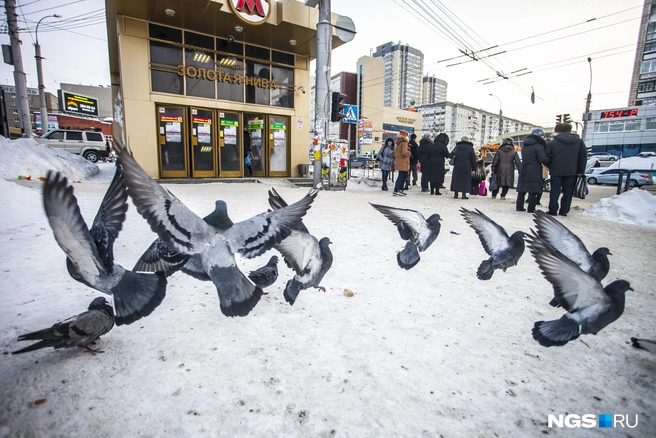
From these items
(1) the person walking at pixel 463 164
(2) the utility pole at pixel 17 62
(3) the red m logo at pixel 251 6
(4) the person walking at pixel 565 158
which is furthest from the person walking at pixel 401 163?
(2) the utility pole at pixel 17 62

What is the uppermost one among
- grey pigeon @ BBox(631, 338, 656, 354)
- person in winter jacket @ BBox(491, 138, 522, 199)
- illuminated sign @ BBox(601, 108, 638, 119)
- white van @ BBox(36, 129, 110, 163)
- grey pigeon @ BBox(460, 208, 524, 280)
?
illuminated sign @ BBox(601, 108, 638, 119)

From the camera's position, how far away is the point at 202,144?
11.3 metres

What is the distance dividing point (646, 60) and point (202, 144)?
7329 centimetres

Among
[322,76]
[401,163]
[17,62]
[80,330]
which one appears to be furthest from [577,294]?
[17,62]

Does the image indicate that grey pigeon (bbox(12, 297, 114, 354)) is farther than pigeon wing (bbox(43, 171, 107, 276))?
Yes

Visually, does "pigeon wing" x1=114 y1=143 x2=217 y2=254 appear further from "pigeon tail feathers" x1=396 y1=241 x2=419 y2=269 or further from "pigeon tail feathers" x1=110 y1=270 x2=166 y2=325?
"pigeon tail feathers" x1=396 y1=241 x2=419 y2=269

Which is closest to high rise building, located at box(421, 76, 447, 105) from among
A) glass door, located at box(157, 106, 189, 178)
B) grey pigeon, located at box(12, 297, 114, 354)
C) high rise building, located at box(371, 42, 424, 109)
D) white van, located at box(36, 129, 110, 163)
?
high rise building, located at box(371, 42, 424, 109)

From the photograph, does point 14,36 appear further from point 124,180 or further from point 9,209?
point 124,180

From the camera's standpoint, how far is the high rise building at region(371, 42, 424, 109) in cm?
8344

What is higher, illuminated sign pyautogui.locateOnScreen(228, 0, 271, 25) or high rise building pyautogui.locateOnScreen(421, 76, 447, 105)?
high rise building pyautogui.locateOnScreen(421, 76, 447, 105)

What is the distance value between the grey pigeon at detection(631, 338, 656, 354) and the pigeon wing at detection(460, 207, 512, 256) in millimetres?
855

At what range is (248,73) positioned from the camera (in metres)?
11.9

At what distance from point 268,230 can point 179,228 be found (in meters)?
0.47

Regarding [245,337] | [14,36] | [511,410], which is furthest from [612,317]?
[14,36]
